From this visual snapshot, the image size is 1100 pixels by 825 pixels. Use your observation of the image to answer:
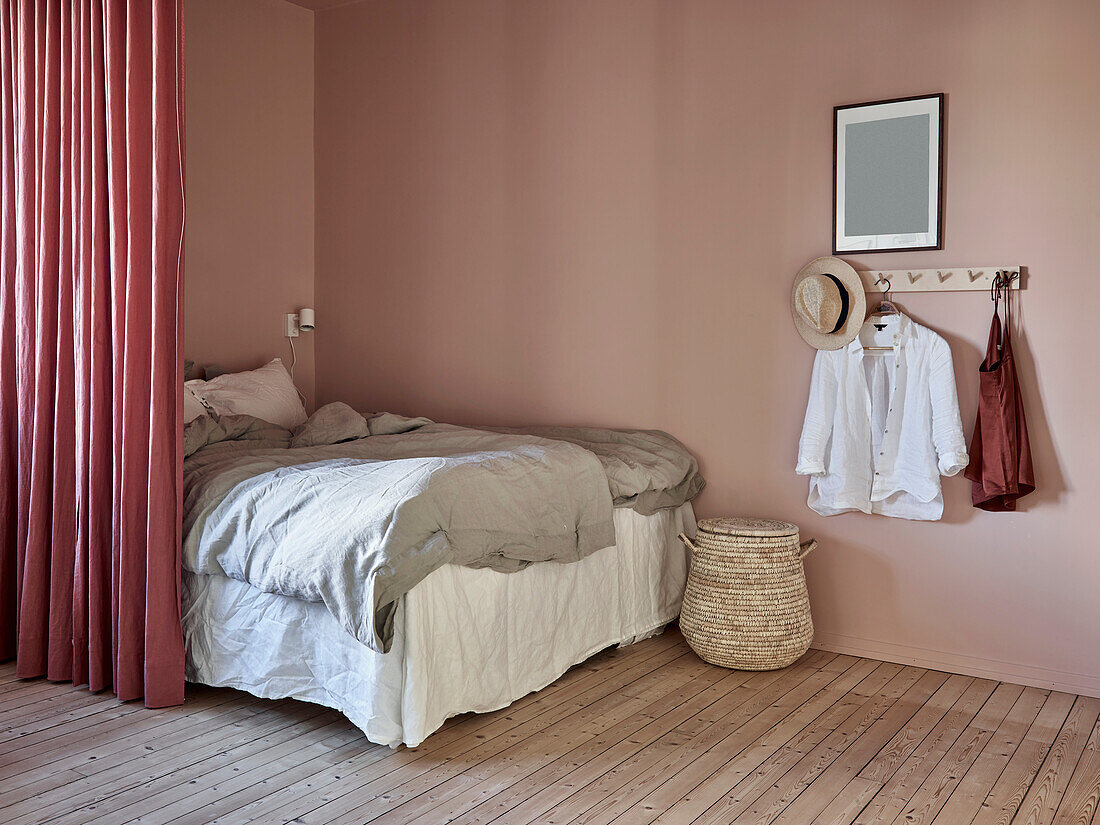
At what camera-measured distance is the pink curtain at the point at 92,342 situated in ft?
8.50

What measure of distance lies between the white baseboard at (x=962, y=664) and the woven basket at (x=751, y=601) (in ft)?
0.70

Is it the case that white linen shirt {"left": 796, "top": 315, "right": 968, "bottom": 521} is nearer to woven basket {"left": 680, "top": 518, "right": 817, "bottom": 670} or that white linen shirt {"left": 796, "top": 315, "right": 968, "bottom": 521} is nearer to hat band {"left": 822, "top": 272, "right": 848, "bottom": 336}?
hat band {"left": 822, "top": 272, "right": 848, "bottom": 336}

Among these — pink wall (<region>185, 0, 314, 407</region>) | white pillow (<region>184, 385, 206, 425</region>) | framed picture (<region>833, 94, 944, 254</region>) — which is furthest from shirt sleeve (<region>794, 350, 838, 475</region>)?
pink wall (<region>185, 0, 314, 407</region>)

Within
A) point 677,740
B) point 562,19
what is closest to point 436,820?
point 677,740

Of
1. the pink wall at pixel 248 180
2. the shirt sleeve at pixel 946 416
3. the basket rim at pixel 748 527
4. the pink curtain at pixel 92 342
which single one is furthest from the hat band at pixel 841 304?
the pink wall at pixel 248 180

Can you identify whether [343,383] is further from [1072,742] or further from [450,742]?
[1072,742]

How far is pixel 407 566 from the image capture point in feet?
7.61

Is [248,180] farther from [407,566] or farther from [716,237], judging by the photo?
[407,566]

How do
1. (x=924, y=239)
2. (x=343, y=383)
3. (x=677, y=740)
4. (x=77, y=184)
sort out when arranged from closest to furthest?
1. (x=677, y=740)
2. (x=77, y=184)
3. (x=924, y=239)
4. (x=343, y=383)

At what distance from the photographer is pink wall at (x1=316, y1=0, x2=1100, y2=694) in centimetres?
292

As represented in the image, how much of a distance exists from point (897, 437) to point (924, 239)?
63 centimetres

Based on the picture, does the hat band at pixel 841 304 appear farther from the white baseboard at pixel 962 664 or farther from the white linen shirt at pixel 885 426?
the white baseboard at pixel 962 664

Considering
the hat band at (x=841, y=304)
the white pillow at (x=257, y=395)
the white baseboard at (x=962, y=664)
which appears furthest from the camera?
the white pillow at (x=257, y=395)

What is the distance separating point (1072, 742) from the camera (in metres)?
2.51
